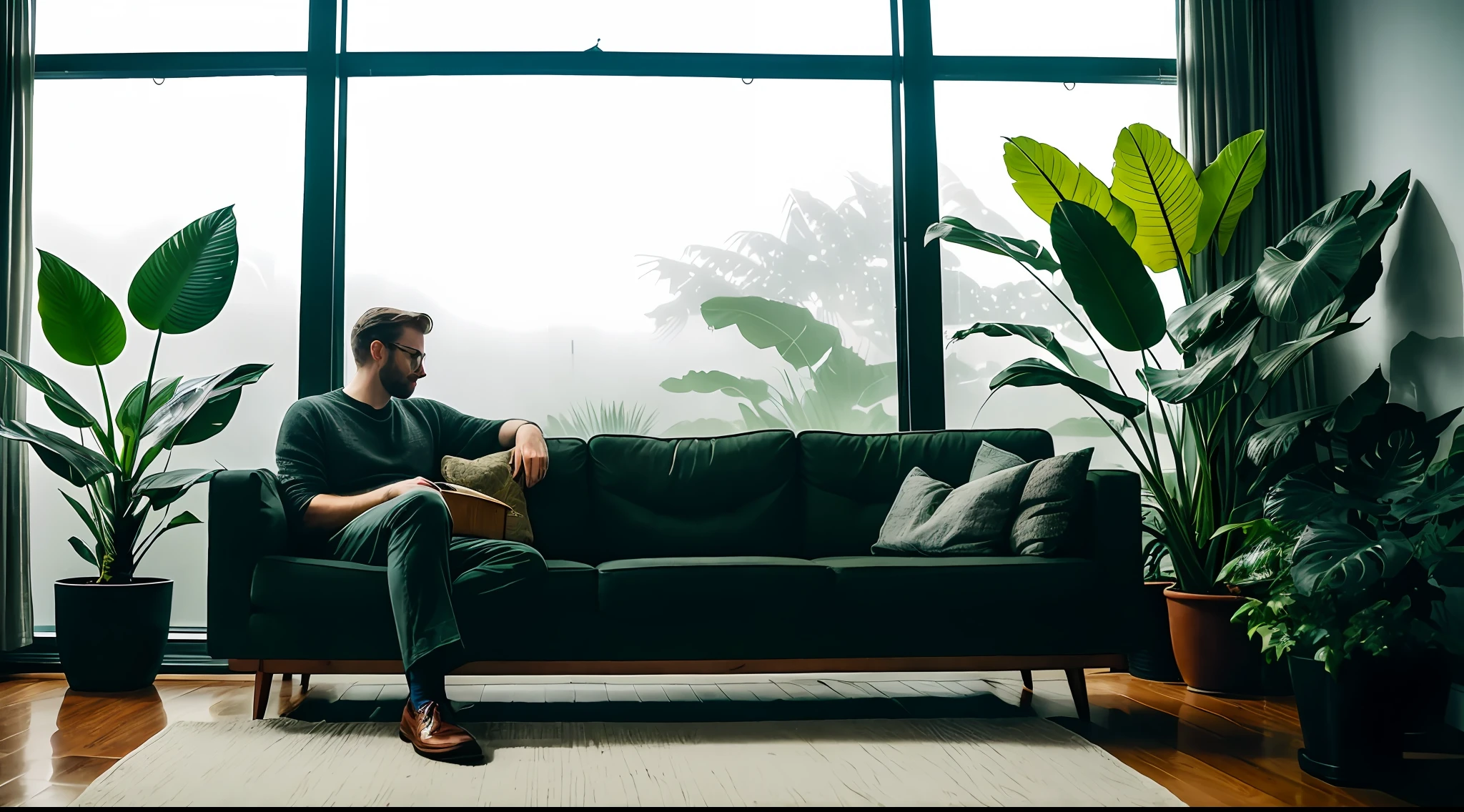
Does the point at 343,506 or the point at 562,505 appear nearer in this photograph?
the point at 343,506

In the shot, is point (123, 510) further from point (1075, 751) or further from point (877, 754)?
point (1075, 751)

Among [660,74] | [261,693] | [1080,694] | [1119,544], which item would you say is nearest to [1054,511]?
[1119,544]

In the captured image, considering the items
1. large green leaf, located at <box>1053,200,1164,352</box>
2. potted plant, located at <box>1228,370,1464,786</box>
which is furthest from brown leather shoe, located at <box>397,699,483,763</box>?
large green leaf, located at <box>1053,200,1164,352</box>

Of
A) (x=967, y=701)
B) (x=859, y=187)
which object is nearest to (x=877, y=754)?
(x=967, y=701)

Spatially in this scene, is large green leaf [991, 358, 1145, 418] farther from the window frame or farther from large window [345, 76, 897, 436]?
large window [345, 76, 897, 436]

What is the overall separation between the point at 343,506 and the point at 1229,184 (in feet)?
9.45

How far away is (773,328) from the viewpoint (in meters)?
3.50

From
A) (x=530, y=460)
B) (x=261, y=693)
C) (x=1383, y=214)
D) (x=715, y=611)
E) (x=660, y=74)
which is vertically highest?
(x=660, y=74)

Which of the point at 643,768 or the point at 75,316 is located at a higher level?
the point at 75,316

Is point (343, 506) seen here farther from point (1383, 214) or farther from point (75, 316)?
point (1383, 214)

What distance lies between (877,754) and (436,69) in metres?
2.88

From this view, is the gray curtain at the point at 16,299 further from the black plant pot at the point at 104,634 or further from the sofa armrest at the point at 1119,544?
the sofa armrest at the point at 1119,544

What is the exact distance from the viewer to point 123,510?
111 inches

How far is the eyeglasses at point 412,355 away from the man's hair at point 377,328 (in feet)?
0.05
